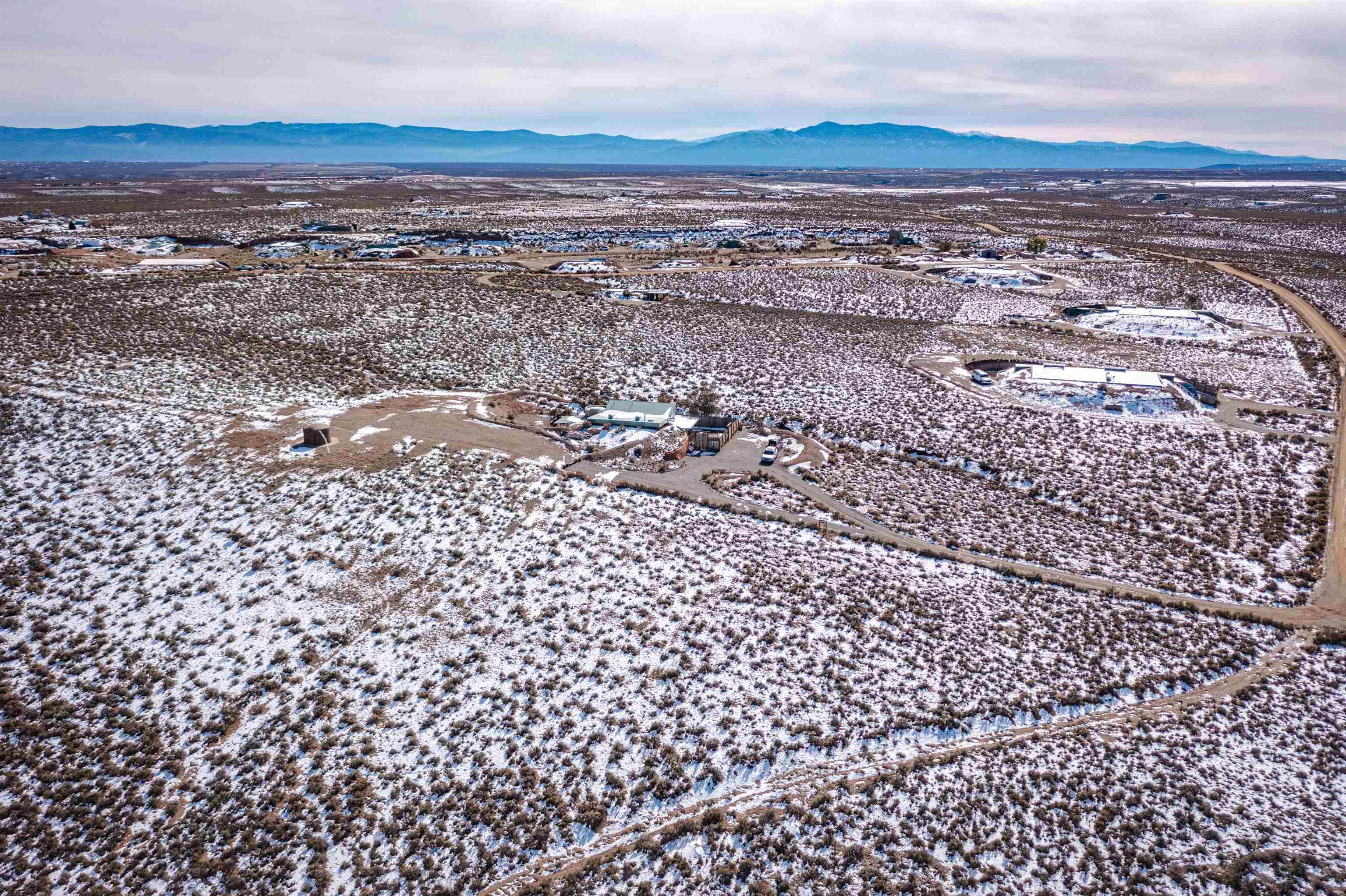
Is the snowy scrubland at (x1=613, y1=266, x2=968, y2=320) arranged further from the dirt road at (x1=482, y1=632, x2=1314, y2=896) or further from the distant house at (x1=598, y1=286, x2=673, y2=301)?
the dirt road at (x1=482, y1=632, x2=1314, y2=896)

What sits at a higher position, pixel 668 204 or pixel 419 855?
pixel 668 204

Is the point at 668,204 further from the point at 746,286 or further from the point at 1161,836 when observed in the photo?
the point at 1161,836

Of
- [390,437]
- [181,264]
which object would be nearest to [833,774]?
[390,437]

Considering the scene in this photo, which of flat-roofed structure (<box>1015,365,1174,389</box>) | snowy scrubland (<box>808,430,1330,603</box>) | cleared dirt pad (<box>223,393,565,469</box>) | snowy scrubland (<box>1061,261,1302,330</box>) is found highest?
snowy scrubland (<box>1061,261,1302,330</box>)

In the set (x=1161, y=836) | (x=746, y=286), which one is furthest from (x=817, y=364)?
(x=1161, y=836)

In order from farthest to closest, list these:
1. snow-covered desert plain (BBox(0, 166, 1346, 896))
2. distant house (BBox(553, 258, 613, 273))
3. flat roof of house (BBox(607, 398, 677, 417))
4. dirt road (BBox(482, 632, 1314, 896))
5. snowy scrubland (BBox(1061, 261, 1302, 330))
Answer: distant house (BBox(553, 258, 613, 273))
snowy scrubland (BBox(1061, 261, 1302, 330))
flat roof of house (BBox(607, 398, 677, 417))
snow-covered desert plain (BBox(0, 166, 1346, 896))
dirt road (BBox(482, 632, 1314, 896))

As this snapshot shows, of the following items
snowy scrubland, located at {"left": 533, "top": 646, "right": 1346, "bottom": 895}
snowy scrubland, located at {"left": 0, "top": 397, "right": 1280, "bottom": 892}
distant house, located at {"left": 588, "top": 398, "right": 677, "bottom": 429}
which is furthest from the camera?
distant house, located at {"left": 588, "top": 398, "right": 677, "bottom": 429}

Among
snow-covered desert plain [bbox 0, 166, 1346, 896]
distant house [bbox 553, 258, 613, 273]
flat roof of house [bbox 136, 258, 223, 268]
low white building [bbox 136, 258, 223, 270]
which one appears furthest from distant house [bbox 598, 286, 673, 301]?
flat roof of house [bbox 136, 258, 223, 268]
